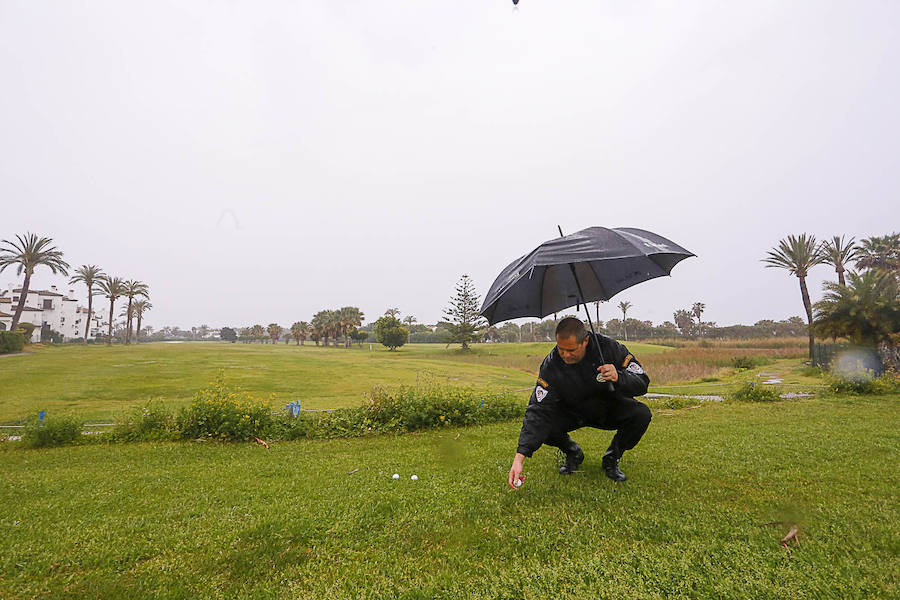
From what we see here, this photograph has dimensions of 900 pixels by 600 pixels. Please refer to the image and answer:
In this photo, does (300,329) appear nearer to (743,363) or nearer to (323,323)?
(323,323)

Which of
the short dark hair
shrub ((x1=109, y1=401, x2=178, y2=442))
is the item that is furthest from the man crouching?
shrub ((x1=109, y1=401, x2=178, y2=442))

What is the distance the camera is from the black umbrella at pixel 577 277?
3.71m

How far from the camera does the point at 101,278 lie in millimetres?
61469

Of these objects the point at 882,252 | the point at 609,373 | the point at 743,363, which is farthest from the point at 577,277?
the point at 882,252

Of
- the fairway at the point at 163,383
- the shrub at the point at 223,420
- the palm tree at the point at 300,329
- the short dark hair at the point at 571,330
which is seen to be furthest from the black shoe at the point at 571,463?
the palm tree at the point at 300,329

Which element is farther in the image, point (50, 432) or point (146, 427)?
point (146, 427)

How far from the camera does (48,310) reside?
258ft

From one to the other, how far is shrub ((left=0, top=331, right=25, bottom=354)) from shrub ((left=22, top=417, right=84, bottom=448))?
4467 cm

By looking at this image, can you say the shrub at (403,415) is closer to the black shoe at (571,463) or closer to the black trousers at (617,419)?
→ the black shoe at (571,463)

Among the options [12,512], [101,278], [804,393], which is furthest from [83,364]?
[101,278]

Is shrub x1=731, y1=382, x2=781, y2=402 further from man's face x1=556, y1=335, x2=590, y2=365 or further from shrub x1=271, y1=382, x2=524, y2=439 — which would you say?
man's face x1=556, y1=335, x2=590, y2=365

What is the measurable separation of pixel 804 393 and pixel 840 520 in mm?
14558

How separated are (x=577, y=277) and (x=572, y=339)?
4.25 ft

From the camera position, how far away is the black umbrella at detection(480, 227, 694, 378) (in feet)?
12.2
